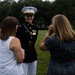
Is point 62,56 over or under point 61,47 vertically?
under

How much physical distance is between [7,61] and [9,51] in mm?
173

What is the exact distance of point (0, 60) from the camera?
5.01 m

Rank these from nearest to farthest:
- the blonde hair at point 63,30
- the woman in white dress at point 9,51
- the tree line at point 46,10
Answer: the blonde hair at point 63,30 → the woman in white dress at point 9,51 → the tree line at point 46,10

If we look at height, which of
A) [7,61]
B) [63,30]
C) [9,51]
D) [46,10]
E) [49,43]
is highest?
[46,10]

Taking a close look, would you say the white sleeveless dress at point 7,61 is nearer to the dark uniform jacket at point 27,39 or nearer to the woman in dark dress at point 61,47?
the woman in dark dress at point 61,47

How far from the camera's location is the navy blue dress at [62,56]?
15.5 feet

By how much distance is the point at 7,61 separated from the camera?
4.93 meters

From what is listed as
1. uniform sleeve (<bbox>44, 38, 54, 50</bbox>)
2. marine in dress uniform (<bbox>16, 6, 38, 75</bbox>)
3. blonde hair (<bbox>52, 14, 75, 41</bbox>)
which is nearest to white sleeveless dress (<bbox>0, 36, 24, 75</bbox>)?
uniform sleeve (<bbox>44, 38, 54, 50</bbox>)

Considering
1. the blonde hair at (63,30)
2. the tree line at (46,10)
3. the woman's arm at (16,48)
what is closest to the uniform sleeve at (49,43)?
the blonde hair at (63,30)

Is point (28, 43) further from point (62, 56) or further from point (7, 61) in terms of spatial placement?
point (62, 56)

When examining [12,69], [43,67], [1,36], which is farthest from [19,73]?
[43,67]

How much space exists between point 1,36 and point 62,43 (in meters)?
0.98

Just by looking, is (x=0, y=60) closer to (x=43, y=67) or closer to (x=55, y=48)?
(x=55, y=48)

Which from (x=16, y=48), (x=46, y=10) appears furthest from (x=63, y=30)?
(x=46, y=10)
